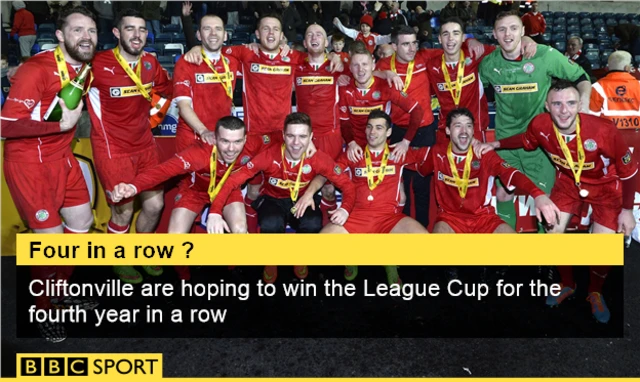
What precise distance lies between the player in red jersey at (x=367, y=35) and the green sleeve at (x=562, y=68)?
5.75 meters

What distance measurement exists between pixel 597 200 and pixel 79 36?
4.72 m

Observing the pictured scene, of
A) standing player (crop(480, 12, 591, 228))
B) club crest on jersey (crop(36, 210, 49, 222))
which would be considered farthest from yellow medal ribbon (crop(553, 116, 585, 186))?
club crest on jersey (crop(36, 210, 49, 222))

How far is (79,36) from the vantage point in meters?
4.38

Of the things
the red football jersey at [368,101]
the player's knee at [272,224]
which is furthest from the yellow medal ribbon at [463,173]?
the player's knee at [272,224]

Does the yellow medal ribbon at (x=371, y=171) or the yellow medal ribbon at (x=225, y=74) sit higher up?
the yellow medal ribbon at (x=225, y=74)

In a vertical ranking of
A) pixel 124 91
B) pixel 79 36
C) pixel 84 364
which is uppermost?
pixel 79 36

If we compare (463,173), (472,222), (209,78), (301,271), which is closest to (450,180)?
(463,173)

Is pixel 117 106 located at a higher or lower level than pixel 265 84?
lower

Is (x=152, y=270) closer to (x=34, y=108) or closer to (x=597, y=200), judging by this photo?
(x=34, y=108)

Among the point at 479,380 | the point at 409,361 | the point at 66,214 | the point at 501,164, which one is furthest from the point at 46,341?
the point at 501,164

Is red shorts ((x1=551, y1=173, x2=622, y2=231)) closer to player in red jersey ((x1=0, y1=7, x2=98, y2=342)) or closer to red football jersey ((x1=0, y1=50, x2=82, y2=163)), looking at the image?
player in red jersey ((x1=0, y1=7, x2=98, y2=342))

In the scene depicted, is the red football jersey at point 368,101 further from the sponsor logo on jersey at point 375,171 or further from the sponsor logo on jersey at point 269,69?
the sponsor logo on jersey at point 269,69

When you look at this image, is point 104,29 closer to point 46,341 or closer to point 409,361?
point 46,341

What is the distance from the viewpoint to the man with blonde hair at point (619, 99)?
22.9ft
